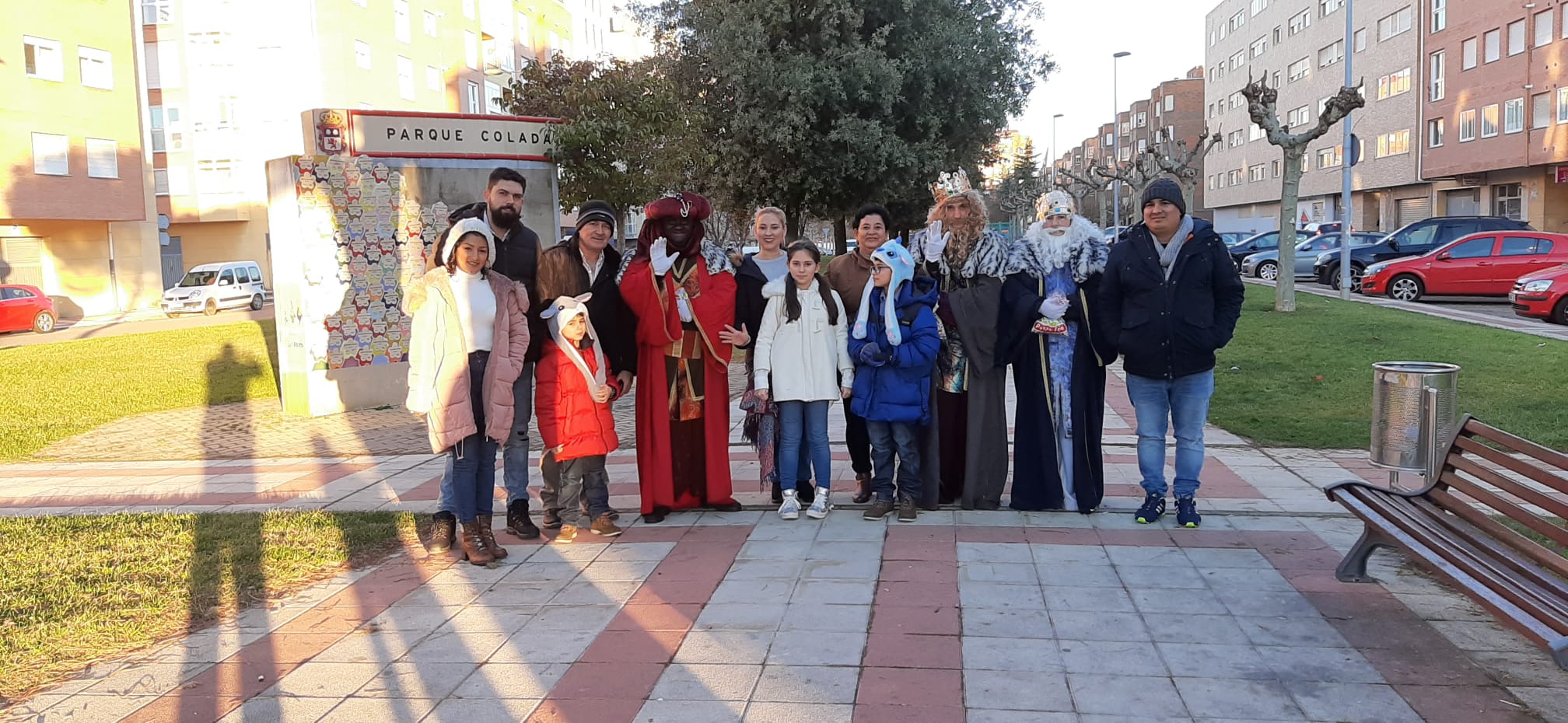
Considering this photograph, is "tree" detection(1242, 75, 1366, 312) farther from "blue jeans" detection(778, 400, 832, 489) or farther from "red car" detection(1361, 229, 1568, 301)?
"blue jeans" detection(778, 400, 832, 489)

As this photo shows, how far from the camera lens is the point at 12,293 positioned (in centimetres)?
2736

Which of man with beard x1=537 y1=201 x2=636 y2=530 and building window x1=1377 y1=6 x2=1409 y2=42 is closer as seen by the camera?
man with beard x1=537 y1=201 x2=636 y2=530

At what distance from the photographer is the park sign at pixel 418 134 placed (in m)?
10.9

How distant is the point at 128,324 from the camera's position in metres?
31.0

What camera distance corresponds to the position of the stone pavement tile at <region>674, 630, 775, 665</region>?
4.21 meters

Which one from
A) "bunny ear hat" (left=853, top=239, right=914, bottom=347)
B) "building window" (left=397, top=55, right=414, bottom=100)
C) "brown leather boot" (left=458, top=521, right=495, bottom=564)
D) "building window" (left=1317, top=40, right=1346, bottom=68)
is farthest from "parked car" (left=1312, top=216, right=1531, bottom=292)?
"building window" (left=397, top=55, right=414, bottom=100)

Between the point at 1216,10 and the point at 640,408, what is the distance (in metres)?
79.6

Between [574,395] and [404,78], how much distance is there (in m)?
48.2

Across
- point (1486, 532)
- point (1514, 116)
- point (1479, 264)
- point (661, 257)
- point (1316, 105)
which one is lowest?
point (1486, 532)

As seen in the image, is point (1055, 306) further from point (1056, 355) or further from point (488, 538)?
point (488, 538)

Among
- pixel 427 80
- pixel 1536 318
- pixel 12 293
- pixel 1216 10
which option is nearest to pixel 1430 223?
pixel 1536 318

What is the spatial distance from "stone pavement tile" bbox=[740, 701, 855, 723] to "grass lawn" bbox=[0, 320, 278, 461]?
359 inches

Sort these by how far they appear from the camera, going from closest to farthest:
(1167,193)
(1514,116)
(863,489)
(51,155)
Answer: (1167,193) → (863,489) → (51,155) → (1514,116)

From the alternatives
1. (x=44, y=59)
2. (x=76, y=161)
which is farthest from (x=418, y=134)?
(x=44, y=59)
